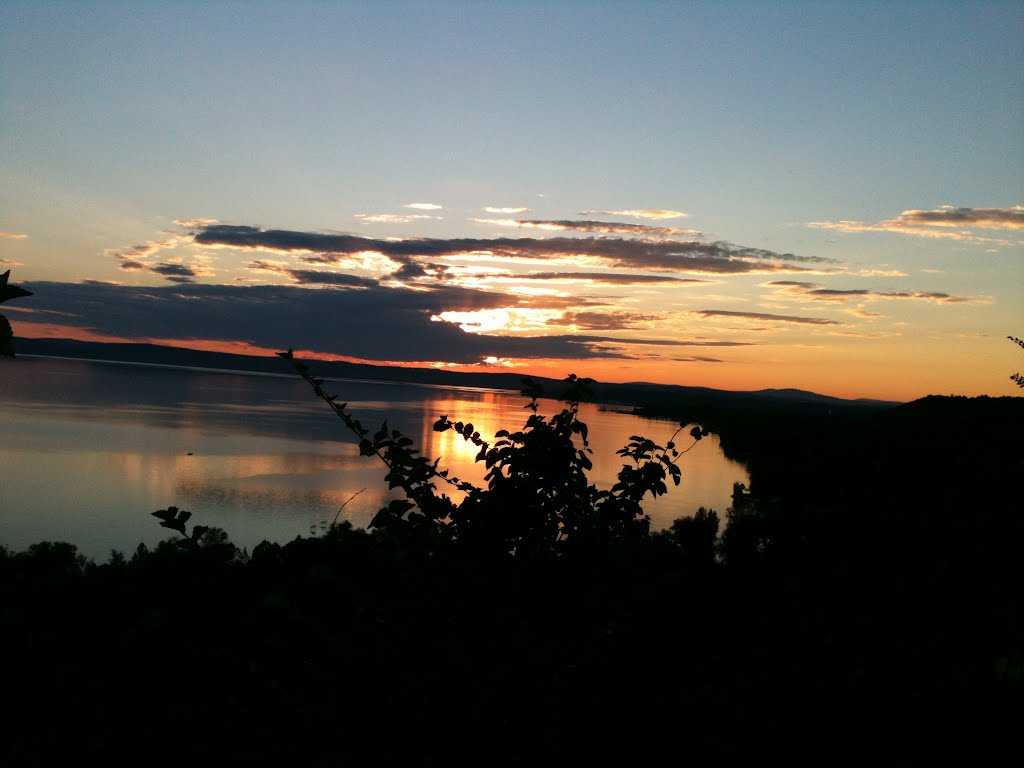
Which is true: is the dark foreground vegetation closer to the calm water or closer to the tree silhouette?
the tree silhouette

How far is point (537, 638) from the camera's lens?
15.7 ft

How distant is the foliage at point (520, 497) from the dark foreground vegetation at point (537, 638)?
22 millimetres

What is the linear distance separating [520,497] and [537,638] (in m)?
1.51

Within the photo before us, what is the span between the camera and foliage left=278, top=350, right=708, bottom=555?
5887 mm

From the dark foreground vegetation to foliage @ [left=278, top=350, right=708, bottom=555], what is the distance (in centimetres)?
2

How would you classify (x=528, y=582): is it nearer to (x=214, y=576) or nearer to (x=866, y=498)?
(x=214, y=576)

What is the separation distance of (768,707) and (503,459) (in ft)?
9.26

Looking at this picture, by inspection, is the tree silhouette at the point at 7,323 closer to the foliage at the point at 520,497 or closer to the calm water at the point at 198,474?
the foliage at the point at 520,497

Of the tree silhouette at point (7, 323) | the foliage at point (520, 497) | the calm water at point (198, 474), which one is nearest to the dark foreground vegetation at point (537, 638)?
the foliage at point (520, 497)

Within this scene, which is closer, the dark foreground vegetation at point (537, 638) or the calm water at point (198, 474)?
the dark foreground vegetation at point (537, 638)

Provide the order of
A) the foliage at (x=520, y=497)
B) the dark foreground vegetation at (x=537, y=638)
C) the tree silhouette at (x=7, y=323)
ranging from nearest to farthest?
the tree silhouette at (x=7, y=323)
the dark foreground vegetation at (x=537, y=638)
the foliage at (x=520, y=497)

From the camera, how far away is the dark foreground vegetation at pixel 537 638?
3.89 m

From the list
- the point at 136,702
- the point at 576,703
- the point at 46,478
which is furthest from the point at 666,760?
the point at 46,478

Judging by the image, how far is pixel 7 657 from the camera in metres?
4.76
